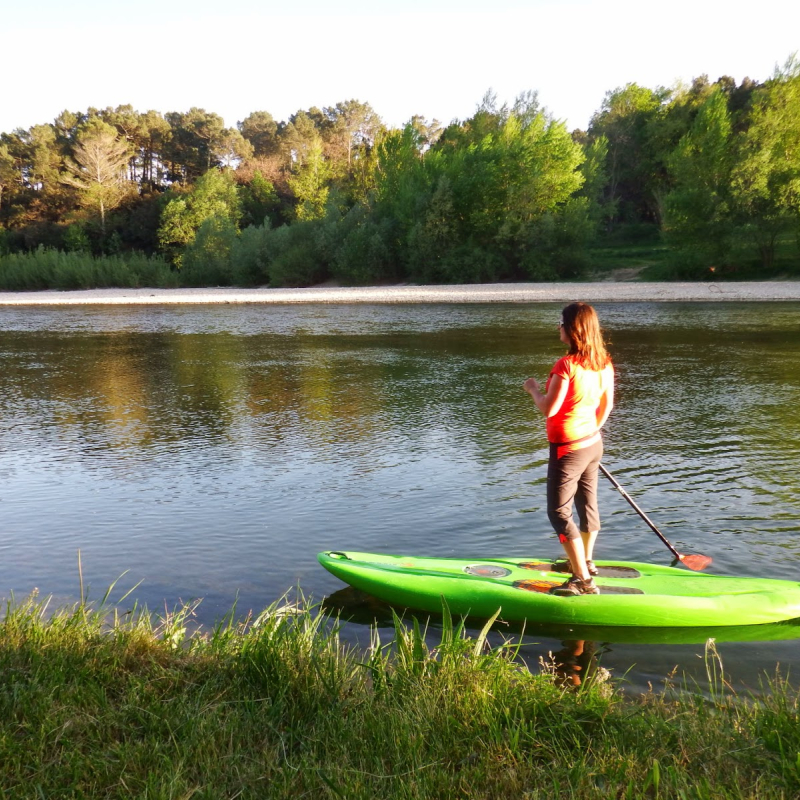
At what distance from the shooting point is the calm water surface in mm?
5809

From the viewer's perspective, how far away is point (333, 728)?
305 centimetres

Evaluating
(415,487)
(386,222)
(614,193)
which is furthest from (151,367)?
(614,193)

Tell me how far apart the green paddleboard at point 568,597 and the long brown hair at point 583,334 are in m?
1.47

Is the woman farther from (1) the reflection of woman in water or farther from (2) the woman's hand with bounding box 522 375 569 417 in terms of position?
(1) the reflection of woman in water

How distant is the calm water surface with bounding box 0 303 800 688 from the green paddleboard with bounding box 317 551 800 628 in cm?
18

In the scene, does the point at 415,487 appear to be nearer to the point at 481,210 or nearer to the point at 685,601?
the point at 685,601

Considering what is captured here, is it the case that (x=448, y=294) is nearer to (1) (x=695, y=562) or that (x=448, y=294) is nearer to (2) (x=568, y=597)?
(1) (x=695, y=562)

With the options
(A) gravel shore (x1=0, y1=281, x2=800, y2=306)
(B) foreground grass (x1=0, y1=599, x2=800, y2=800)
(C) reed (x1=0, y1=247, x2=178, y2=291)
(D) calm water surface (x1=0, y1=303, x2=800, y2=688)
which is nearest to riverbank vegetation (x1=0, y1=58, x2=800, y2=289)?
(C) reed (x1=0, y1=247, x2=178, y2=291)

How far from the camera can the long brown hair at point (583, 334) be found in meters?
4.66

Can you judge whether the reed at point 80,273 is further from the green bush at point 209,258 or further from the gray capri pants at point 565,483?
the gray capri pants at point 565,483

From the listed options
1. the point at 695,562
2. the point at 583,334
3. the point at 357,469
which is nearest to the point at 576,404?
the point at 583,334

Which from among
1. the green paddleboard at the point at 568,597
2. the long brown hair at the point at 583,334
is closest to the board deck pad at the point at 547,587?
the green paddleboard at the point at 568,597

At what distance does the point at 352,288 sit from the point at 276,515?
41.5m

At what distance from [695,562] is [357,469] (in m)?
3.98
